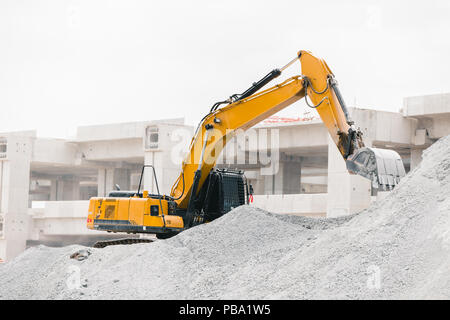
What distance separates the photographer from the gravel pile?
33.9 feet

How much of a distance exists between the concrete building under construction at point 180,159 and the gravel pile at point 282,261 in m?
16.1

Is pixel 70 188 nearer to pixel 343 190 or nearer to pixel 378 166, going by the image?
pixel 343 190

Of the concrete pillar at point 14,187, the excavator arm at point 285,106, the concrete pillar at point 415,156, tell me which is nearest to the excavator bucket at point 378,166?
the excavator arm at point 285,106

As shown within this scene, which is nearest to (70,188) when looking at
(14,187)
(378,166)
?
(14,187)

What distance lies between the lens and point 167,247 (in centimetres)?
1431

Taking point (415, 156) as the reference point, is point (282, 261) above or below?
below

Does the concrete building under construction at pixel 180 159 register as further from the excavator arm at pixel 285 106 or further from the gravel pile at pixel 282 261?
the gravel pile at pixel 282 261

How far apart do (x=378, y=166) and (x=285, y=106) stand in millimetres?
3665

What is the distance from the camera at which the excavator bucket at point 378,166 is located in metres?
13.7

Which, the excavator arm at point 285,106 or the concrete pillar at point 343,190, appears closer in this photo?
the excavator arm at point 285,106

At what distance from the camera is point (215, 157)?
17703mm

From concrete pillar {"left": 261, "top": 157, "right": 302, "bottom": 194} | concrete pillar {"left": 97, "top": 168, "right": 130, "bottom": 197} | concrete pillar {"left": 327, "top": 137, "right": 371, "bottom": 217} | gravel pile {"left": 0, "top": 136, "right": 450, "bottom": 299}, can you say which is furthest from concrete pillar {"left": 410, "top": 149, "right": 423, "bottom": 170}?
concrete pillar {"left": 97, "top": 168, "right": 130, "bottom": 197}

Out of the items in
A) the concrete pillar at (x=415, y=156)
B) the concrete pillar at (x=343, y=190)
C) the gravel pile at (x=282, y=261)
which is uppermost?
the concrete pillar at (x=415, y=156)

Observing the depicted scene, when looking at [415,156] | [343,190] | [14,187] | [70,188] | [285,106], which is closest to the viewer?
[285,106]
